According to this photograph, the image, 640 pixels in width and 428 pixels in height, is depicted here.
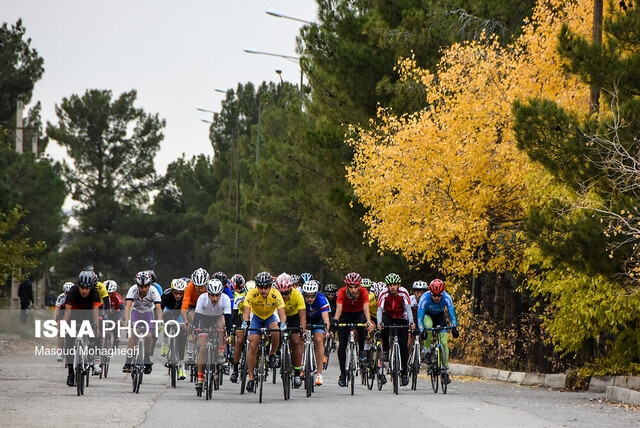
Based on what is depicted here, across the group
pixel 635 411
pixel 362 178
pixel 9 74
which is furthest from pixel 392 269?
pixel 635 411

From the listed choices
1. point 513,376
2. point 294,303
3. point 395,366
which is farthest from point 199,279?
point 513,376

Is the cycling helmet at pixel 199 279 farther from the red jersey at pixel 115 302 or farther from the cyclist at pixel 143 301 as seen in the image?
the red jersey at pixel 115 302

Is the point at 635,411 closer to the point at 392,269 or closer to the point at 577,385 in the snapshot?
the point at 577,385

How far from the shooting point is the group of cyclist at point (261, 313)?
14.3 m

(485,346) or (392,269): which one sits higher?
(392,269)

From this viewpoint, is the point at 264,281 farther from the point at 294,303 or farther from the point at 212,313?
the point at 294,303

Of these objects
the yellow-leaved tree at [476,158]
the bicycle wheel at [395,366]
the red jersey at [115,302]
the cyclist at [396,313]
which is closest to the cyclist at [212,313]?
the bicycle wheel at [395,366]

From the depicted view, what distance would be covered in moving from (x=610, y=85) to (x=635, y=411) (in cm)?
555

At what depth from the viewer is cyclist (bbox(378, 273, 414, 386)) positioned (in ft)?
54.6

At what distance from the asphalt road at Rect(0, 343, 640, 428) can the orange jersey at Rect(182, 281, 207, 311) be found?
1.40 m

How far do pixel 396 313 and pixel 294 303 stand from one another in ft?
8.07

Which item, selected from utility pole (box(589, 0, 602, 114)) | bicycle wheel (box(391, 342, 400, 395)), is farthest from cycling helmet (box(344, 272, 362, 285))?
utility pole (box(589, 0, 602, 114))

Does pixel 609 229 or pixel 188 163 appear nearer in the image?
pixel 609 229

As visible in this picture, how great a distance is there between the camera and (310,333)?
15305mm
